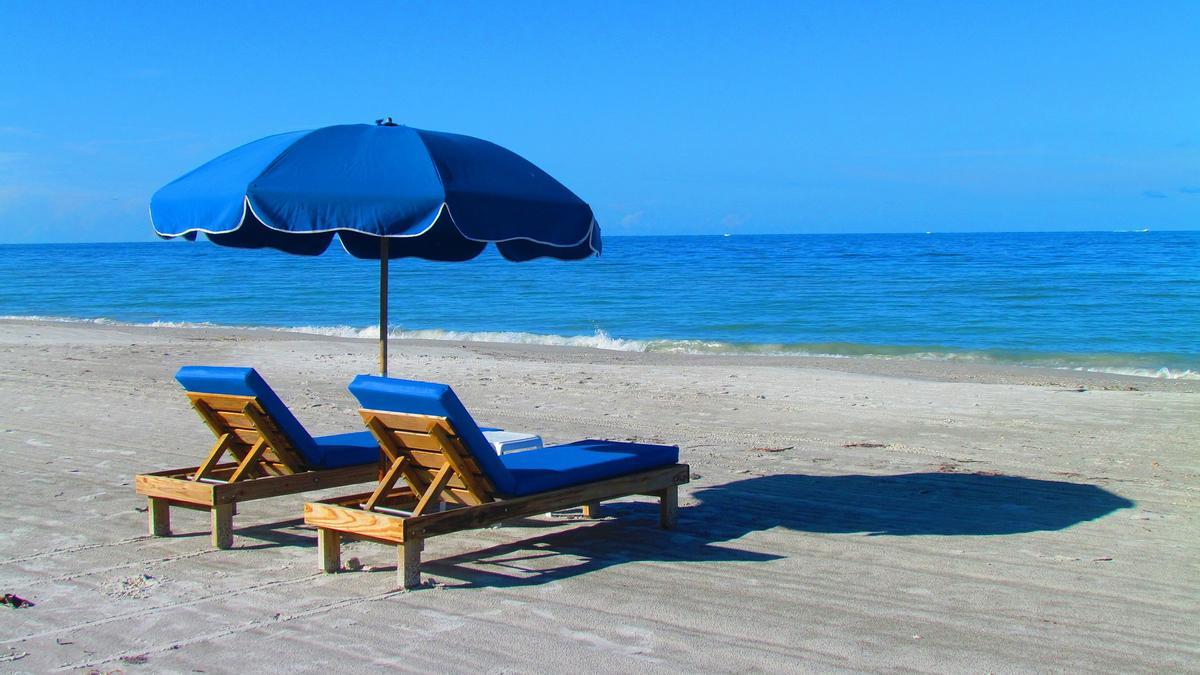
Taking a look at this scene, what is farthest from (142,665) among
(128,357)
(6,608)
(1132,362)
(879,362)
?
(1132,362)

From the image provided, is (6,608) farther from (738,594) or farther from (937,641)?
(937,641)

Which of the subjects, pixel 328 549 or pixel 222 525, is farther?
pixel 222 525

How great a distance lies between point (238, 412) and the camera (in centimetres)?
610

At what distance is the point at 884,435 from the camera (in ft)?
32.7

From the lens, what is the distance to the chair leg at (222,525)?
19.6 feet

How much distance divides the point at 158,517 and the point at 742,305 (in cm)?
2497

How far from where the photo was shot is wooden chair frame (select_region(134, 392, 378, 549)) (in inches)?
236

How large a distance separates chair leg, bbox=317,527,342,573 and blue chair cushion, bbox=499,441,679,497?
0.88 metres

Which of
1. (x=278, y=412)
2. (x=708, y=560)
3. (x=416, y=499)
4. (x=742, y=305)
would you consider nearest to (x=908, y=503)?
(x=708, y=560)

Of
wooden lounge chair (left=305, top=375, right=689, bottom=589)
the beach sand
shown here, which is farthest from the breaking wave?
wooden lounge chair (left=305, top=375, right=689, bottom=589)

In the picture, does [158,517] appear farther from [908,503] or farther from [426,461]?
[908,503]

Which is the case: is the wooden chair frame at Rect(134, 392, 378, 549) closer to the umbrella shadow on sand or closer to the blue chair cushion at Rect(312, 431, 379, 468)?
the blue chair cushion at Rect(312, 431, 379, 468)

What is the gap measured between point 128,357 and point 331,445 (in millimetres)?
11773

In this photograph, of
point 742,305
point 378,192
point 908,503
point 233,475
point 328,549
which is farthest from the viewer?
point 742,305
